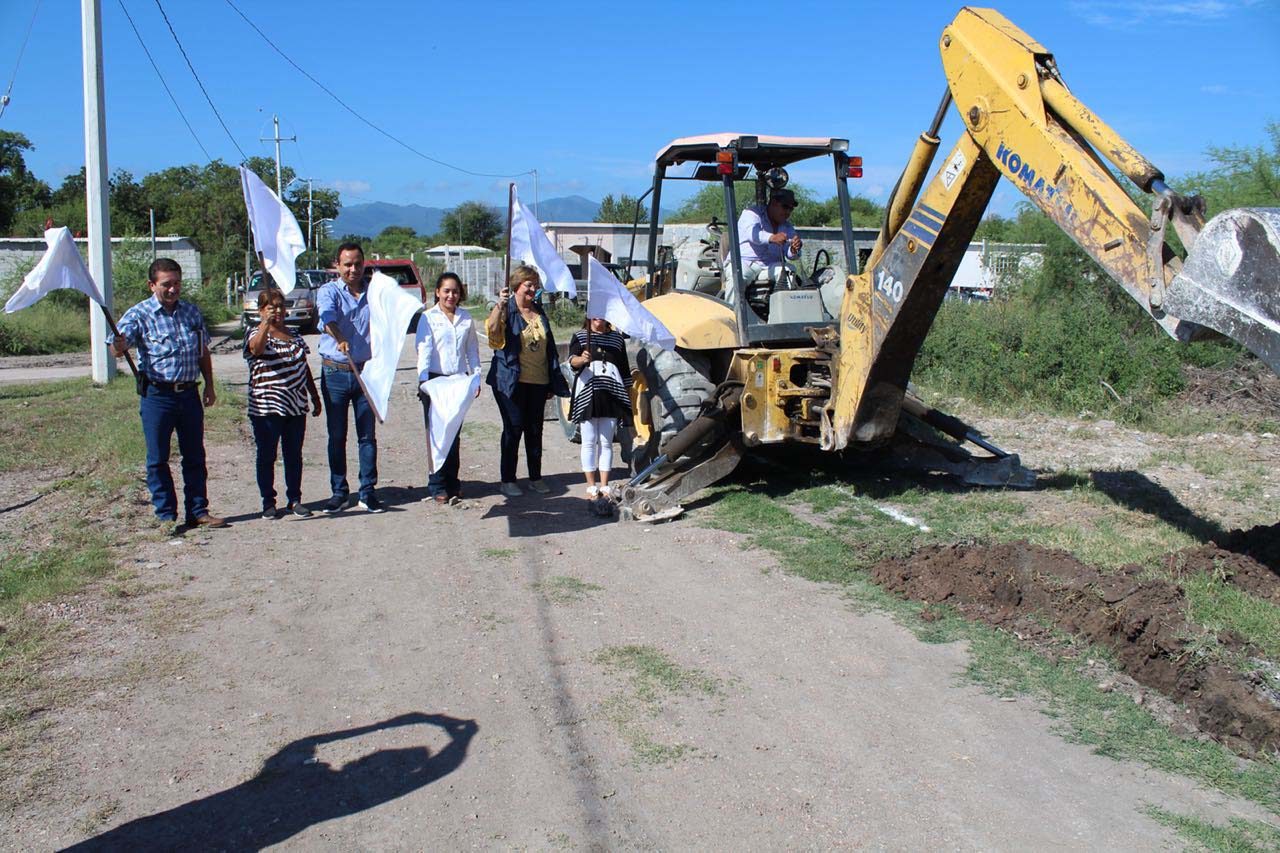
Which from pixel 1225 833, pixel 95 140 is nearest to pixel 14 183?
pixel 95 140

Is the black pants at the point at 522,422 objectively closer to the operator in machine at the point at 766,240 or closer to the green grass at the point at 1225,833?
the operator in machine at the point at 766,240

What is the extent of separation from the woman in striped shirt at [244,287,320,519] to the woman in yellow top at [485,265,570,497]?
1533 mm

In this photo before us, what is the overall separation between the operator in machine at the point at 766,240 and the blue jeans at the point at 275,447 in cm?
367

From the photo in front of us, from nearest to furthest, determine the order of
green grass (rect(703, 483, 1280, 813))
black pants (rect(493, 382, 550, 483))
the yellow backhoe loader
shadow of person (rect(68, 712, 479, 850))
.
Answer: shadow of person (rect(68, 712, 479, 850)) < green grass (rect(703, 483, 1280, 813)) < the yellow backhoe loader < black pants (rect(493, 382, 550, 483))

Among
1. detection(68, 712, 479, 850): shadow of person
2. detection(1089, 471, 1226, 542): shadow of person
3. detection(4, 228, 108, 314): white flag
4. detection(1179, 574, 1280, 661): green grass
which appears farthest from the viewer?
detection(4, 228, 108, 314): white flag

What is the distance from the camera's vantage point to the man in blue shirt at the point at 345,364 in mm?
7844

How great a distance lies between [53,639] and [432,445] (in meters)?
3.23

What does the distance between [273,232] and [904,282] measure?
4979 mm

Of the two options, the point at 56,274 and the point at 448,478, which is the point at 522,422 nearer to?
the point at 448,478

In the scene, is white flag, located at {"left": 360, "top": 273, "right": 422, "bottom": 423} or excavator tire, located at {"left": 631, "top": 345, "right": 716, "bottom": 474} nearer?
white flag, located at {"left": 360, "top": 273, "right": 422, "bottom": 423}

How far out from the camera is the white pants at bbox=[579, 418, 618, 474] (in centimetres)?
840

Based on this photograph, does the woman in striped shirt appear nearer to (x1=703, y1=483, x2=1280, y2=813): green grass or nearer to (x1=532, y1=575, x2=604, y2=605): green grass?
(x1=532, y1=575, x2=604, y2=605): green grass

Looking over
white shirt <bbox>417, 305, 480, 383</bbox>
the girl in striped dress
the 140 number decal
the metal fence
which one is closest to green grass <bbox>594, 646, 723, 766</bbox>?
the 140 number decal

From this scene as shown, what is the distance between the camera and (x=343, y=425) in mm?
8211
